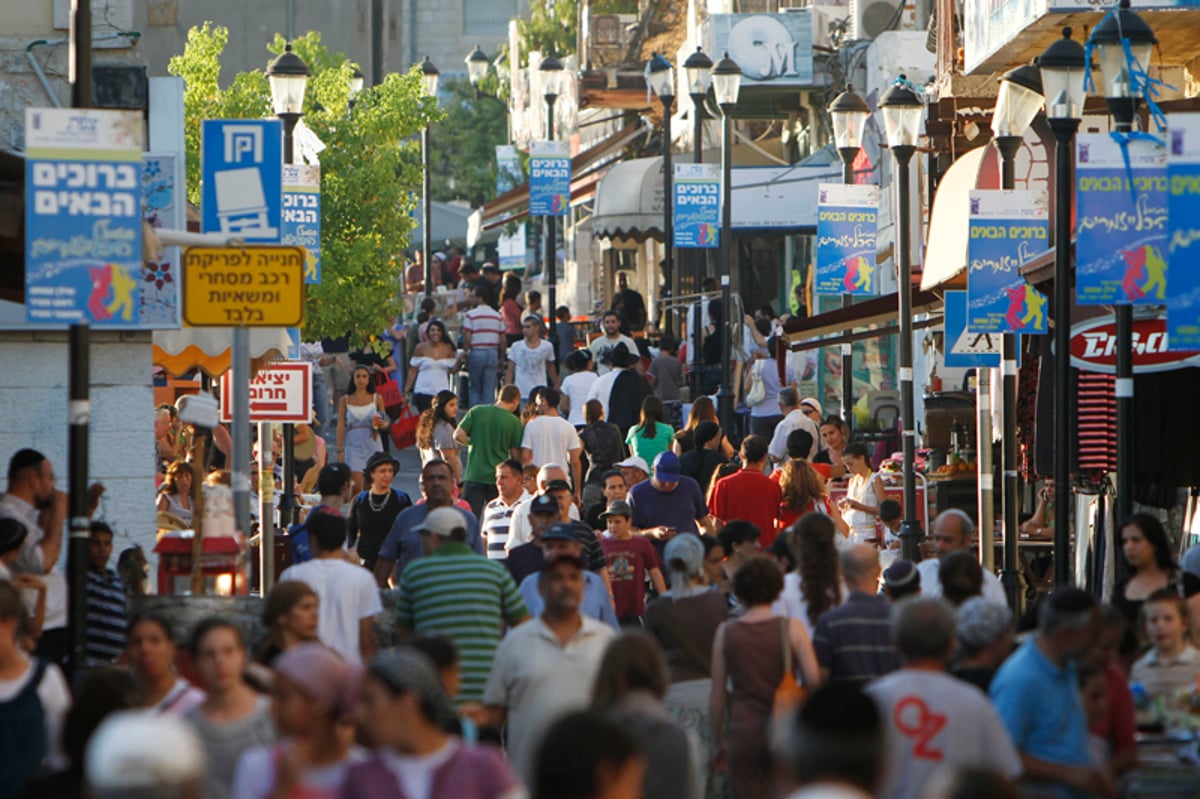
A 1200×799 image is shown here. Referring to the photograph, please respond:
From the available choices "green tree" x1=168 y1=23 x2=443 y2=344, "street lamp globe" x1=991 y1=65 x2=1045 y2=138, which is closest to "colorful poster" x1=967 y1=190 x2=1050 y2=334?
"street lamp globe" x1=991 y1=65 x2=1045 y2=138

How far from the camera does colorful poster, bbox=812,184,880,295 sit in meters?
24.6

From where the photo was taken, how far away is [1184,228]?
1205 cm

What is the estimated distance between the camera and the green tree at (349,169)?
28266 mm

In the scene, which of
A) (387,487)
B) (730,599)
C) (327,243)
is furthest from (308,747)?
(327,243)

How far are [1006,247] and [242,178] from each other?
7.23 m

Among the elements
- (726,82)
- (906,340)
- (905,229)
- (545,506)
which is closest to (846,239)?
(726,82)

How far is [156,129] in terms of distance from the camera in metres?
15.1

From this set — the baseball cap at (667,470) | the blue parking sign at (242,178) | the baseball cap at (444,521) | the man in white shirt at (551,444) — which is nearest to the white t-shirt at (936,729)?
the baseball cap at (444,521)

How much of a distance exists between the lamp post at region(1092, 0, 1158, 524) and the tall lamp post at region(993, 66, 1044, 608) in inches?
141

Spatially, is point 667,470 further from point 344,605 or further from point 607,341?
point 607,341

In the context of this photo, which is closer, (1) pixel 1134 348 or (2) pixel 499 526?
(1) pixel 1134 348

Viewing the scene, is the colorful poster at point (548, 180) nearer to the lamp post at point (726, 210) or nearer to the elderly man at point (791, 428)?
the lamp post at point (726, 210)

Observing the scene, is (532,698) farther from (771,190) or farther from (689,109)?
(689,109)

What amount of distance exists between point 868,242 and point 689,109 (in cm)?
2007
